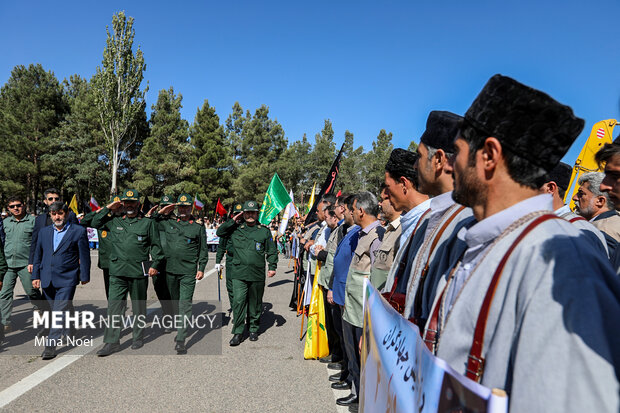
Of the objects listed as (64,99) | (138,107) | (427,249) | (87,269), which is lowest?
(87,269)

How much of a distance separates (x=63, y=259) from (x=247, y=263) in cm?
250

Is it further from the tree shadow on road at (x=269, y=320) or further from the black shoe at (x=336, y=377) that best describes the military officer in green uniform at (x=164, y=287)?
the black shoe at (x=336, y=377)

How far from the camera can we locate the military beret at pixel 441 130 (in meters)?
1.97

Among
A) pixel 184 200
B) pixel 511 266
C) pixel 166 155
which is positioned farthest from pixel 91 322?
pixel 166 155

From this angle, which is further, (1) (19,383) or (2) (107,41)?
(2) (107,41)

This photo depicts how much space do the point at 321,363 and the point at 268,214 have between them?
471cm

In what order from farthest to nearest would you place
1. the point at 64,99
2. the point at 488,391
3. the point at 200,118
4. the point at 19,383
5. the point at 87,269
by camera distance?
the point at 200,118
the point at 64,99
the point at 87,269
the point at 19,383
the point at 488,391

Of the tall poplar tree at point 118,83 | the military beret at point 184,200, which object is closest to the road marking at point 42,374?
the military beret at point 184,200

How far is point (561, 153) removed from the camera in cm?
116

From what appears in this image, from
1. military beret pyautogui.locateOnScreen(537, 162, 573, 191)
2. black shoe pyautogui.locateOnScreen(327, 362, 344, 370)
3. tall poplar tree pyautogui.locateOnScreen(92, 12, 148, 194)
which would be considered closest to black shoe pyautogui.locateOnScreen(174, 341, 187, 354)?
black shoe pyautogui.locateOnScreen(327, 362, 344, 370)

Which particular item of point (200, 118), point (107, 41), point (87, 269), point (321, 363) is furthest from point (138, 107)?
point (321, 363)

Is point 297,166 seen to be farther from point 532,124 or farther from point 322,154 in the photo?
point 532,124

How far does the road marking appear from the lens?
382 cm

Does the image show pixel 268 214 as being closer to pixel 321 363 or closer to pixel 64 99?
pixel 321 363
